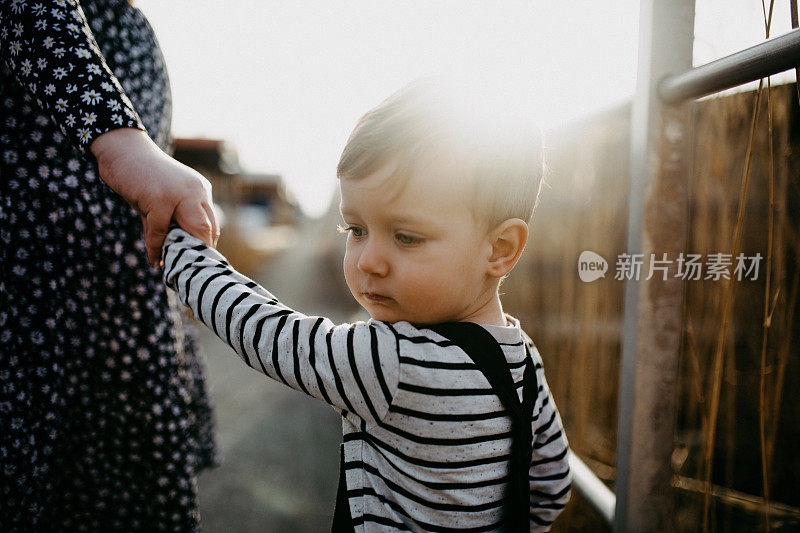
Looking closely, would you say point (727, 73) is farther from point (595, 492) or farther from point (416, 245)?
point (595, 492)

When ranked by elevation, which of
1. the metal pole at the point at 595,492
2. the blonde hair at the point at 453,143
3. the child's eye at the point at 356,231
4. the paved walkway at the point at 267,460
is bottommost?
the paved walkway at the point at 267,460

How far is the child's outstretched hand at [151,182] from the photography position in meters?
0.75

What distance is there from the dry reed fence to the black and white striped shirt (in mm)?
528

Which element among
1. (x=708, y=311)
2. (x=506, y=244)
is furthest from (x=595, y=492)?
(x=506, y=244)

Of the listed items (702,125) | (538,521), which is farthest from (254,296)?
(702,125)

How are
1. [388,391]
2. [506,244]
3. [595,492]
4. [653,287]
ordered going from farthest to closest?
[595,492] → [653,287] → [506,244] → [388,391]

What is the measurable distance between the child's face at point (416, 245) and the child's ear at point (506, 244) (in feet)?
0.06

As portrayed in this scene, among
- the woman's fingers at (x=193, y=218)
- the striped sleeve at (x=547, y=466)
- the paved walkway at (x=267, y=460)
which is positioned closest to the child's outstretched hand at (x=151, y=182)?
the woman's fingers at (x=193, y=218)

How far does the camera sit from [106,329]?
0.98 m

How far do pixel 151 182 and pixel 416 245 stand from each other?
439 millimetres

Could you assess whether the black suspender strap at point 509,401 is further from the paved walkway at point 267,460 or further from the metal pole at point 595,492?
the paved walkway at point 267,460

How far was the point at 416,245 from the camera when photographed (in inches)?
29.5

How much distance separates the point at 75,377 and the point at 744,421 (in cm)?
172

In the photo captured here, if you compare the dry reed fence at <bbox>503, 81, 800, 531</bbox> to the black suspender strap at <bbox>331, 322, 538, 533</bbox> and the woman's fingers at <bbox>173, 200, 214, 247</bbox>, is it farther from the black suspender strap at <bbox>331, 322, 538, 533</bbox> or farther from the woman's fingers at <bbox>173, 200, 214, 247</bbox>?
the woman's fingers at <bbox>173, 200, 214, 247</bbox>
